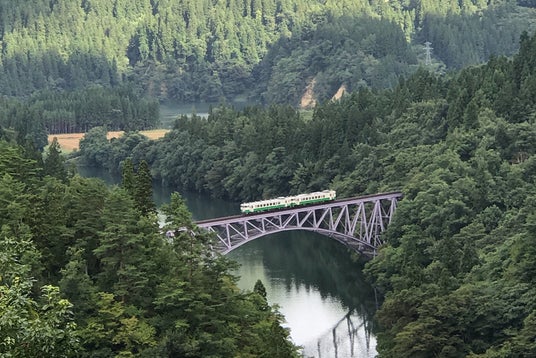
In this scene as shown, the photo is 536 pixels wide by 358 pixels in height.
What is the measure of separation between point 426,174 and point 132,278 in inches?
1422

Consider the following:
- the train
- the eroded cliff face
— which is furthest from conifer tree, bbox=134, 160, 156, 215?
the eroded cliff face

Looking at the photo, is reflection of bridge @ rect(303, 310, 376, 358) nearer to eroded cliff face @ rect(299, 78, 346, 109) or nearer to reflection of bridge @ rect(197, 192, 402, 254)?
reflection of bridge @ rect(197, 192, 402, 254)

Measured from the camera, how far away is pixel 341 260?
83062 mm

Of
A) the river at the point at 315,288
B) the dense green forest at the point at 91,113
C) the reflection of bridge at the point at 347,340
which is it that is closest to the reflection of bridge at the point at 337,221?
the river at the point at 315,288

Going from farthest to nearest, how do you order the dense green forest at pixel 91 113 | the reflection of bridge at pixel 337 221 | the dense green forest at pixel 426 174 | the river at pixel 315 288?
1. the dense green forest at pixel 91 113
2. the reflection of bridge at pixel 337 221
3. the river at pixel 315 288
4. the dense green forest at pixel 426 174

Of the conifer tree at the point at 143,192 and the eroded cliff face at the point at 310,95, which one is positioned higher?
the conifer tree at the point at 143,192

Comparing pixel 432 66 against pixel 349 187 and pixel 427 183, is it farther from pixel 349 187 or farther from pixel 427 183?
pixel 427 183

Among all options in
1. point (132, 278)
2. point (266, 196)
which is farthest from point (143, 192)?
point (266, 196)

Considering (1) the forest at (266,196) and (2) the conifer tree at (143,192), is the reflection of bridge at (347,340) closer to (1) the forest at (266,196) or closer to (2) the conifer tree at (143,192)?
(1) the forest at (266,196)

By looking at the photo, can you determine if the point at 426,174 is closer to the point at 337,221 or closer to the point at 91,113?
the point at 337,221

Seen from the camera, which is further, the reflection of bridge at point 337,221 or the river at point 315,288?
the reflection of bridge at point 337,221

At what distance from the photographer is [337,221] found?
77.2m

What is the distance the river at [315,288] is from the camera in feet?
216

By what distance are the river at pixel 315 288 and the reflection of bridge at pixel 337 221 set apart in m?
1.99
